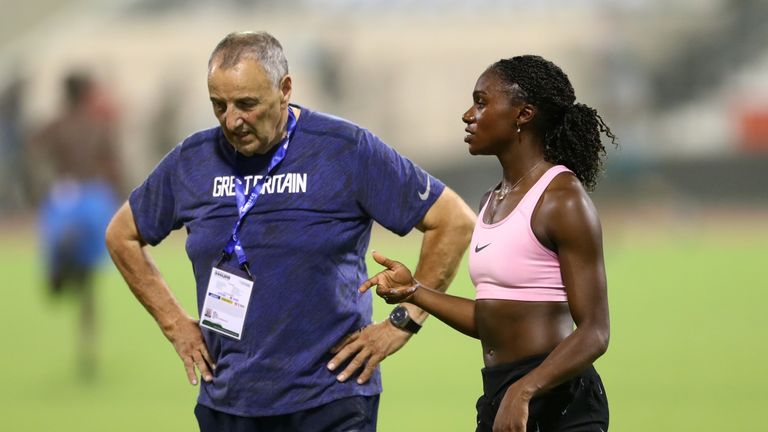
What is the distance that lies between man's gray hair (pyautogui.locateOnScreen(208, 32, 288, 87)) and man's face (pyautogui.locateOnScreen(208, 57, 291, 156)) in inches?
0.6

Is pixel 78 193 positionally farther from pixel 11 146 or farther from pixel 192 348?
pixel 11 146

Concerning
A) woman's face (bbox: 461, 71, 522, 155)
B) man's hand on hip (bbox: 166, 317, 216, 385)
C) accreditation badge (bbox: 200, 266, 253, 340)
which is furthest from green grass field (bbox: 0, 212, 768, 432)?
woman's face (bbox: 461, 71, 522, 155)

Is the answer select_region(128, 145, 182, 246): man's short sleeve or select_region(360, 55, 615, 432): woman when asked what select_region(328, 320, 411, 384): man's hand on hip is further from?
select_region(128, 145, 182, 246): man's short sleeve

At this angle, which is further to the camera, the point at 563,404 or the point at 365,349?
the point at 365,349

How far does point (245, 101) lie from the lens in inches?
148

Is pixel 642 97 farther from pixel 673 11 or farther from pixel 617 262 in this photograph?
pixel 617 262

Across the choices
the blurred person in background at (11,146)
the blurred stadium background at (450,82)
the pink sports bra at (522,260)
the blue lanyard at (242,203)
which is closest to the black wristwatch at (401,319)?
the blue lanyard at (242,203)

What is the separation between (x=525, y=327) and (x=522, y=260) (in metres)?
0.18

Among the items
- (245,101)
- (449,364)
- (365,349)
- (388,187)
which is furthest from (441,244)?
(449,364)

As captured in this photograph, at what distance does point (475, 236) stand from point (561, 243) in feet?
1.20

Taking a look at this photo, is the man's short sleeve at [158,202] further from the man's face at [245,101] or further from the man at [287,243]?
the man's face at [245,101]

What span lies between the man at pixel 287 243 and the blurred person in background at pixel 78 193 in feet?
17.4

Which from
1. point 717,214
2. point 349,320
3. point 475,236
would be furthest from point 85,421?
point 717,214

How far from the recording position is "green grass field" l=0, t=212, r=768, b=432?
7449mm
